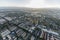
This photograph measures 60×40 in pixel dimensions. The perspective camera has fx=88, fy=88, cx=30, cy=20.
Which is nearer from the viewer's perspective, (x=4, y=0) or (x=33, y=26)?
(x=33, y=26)

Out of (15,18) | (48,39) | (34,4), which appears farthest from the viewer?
(34,4)

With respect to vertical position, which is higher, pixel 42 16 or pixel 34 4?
pixel 34 4

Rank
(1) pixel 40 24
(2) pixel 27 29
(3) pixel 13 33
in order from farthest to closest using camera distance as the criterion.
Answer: (1) pixel 40 24
(2) pixel 27 29
(3) pixel 13 33

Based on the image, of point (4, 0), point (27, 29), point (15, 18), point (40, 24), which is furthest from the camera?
point (4, 0)

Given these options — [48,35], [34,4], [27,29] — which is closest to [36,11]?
[34,4]

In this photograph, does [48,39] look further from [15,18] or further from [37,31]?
[15,18]

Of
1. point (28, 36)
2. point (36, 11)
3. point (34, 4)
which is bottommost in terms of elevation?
point (28, 36)

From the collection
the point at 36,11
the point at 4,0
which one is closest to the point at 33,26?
the point at 36,11

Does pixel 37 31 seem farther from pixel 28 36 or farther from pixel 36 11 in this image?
pixel 36 11

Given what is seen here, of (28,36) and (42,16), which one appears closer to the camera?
(28,36)
